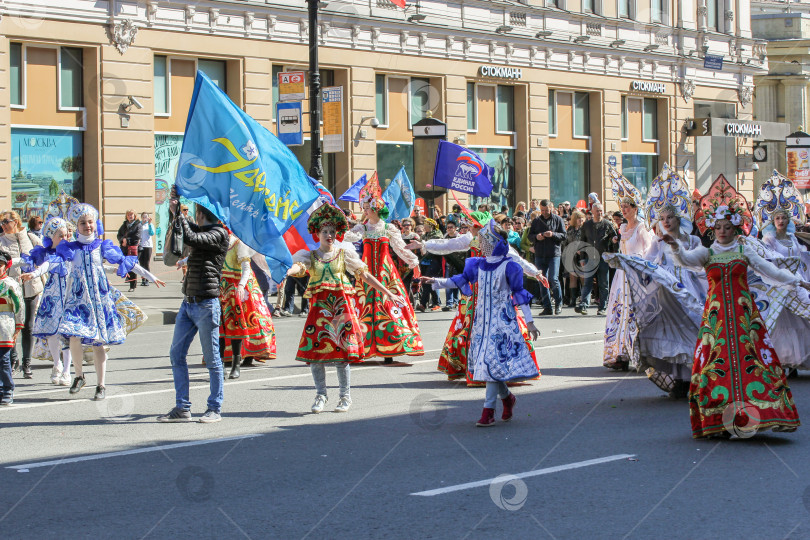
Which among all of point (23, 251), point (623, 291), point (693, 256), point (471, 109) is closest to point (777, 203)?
point (623, 291)

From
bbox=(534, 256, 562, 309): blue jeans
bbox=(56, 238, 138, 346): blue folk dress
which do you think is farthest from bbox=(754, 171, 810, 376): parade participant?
bbox=(534, 256, 562, 309): blue jeans

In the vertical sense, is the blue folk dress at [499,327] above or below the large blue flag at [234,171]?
below

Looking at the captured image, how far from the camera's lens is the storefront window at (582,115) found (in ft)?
121

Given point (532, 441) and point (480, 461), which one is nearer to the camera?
point (480, 461)

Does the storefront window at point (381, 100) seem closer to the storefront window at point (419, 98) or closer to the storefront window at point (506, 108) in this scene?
the storefront window at point (419, 98)

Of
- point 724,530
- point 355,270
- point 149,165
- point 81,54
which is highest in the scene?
point 81,54

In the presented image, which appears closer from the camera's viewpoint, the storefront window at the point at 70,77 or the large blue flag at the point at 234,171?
the large blue flag at the point at 234,171

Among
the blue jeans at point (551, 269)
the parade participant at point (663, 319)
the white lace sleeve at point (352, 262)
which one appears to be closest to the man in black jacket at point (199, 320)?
the white lace sleeve at point (352, 262)

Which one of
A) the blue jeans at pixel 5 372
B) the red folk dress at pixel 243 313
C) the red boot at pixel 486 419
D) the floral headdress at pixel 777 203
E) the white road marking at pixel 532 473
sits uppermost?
the floral headdress at pixel 777 203

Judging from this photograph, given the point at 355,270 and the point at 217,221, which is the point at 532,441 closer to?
the point at 355,270

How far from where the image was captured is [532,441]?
8.39 meters

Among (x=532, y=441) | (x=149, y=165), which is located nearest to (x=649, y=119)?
(x=149, y=165)

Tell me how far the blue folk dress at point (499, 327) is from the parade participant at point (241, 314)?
337cm

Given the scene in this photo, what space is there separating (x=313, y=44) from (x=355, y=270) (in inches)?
424
